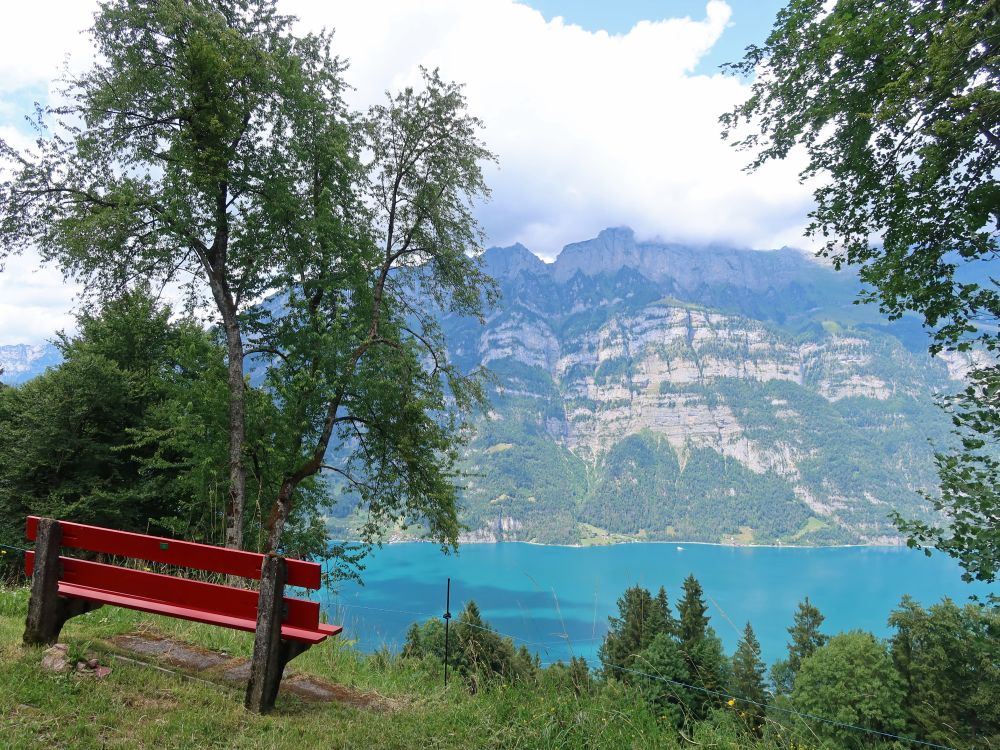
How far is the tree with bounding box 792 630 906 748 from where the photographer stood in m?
26.2

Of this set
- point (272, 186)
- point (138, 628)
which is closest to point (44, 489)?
point (272, 186)

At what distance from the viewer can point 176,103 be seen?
9.08 metres

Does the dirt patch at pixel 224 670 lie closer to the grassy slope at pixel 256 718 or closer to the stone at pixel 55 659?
the grassy slope at pixel 256 718

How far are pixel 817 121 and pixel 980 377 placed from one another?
4.01 metres

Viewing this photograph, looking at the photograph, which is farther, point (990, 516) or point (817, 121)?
point (817, 121)

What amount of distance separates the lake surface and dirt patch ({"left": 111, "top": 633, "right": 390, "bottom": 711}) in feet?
166

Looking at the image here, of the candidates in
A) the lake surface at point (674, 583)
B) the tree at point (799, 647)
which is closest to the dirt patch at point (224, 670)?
the tree at point (799, 647)

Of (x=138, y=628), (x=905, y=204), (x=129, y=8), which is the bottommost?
(x=138, y=628)

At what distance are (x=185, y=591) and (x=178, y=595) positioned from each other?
75 millimetres

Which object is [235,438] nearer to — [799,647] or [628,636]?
[628,636]

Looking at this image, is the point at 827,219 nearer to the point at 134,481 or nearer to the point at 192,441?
the point at 192,441

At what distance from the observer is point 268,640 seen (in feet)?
12.3

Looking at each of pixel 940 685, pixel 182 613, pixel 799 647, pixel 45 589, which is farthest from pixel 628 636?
pixel 45 589

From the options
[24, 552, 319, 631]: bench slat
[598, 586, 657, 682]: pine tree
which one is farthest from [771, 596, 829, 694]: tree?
[24, 552, 319, 631]: bench slat
